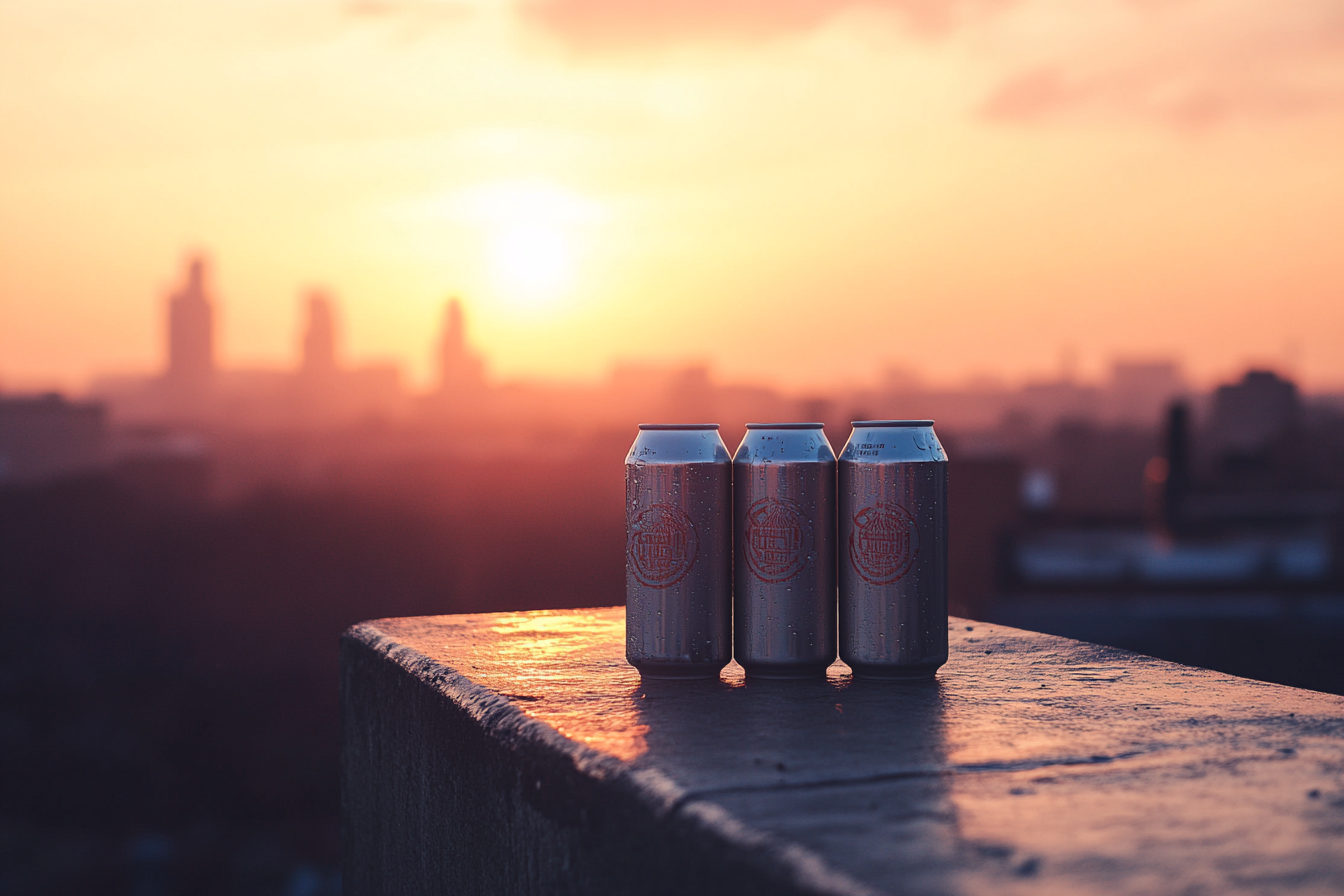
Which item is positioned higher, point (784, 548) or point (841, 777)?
point (784, 548)

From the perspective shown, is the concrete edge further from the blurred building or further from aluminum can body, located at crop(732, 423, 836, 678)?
the blurred building

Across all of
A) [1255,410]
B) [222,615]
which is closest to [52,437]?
[222,615]

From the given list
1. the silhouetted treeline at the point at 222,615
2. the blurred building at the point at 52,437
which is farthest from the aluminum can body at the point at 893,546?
the blurred building at the point at 52,437

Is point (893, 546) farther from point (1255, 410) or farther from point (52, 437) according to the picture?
point (52, 437)

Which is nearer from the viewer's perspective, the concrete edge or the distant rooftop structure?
the concrete edge

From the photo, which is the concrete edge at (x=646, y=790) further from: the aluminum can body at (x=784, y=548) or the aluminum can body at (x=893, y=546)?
the aluminum can body at (x=893, y=546)

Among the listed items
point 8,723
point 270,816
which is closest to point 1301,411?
point 270,816

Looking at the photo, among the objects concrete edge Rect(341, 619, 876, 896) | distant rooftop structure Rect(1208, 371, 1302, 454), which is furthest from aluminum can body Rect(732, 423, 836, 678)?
distant rooftop structure Rect(1208, 371, 1302, 454)
